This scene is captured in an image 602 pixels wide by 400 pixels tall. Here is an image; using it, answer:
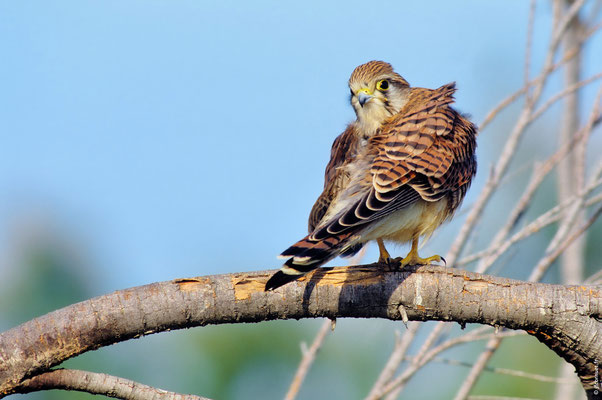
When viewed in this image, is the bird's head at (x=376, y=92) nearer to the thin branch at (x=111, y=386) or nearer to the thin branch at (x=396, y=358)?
the thin branch at (x=396, y=358)

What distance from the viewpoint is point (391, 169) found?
2930mm

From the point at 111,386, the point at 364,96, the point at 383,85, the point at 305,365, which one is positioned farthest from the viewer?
the point at 383,85

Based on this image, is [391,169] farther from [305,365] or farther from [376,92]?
[305,365]

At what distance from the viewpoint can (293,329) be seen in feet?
30.2

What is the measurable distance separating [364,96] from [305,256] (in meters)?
1.41

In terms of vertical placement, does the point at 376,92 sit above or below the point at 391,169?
above

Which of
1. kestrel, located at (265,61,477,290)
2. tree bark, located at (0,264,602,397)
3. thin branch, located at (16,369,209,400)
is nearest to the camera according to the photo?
thin branch, located at (16,369,209,400)

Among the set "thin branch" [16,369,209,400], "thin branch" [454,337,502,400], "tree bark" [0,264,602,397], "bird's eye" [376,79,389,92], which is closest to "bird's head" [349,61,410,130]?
"bird's eye" [376,79,389,92]

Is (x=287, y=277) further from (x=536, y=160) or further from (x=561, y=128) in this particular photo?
(x=561, y=128)

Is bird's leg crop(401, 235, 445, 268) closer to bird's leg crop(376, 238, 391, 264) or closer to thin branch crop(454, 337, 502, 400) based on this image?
bird's leg crop(376, 238, 391, 264)

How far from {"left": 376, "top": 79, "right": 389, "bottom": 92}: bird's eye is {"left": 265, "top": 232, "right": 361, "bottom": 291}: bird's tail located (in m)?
1.27

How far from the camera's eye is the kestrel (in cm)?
272

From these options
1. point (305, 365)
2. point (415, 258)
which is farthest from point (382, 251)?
point (305, 365)

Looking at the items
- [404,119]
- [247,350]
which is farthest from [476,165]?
[247,350]
